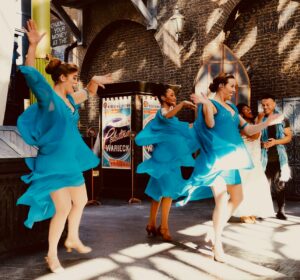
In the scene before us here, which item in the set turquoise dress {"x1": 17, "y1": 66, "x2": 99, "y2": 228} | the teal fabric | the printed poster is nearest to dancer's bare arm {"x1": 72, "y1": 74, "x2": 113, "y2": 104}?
turquoise dress {"x1": 17, "y1": 66, "x2": 99, "y2": 228}

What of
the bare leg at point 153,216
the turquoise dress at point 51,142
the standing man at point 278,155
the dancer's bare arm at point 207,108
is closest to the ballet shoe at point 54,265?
the turquoise dress at point 51,142

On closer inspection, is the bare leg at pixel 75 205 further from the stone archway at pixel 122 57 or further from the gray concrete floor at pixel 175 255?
the stone archway at pixel 122 57

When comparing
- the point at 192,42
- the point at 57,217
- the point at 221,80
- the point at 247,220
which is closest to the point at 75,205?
the point at 57,217

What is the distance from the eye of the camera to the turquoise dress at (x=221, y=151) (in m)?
3.61

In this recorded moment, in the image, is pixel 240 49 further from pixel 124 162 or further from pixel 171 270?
pixel 171 270

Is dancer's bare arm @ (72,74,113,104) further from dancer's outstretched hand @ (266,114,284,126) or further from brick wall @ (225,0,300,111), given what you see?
brick wall @ (225,0,300,111)

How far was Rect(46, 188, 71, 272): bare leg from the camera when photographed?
10.7 ft

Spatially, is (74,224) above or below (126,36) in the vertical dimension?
below

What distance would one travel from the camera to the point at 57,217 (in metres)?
3.27

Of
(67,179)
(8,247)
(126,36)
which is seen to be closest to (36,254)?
(8,247)

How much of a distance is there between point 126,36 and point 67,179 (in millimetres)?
8164

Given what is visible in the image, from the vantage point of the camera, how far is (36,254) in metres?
3.88

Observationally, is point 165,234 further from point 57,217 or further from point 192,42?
point 192,42

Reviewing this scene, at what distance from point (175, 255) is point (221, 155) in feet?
3.21
